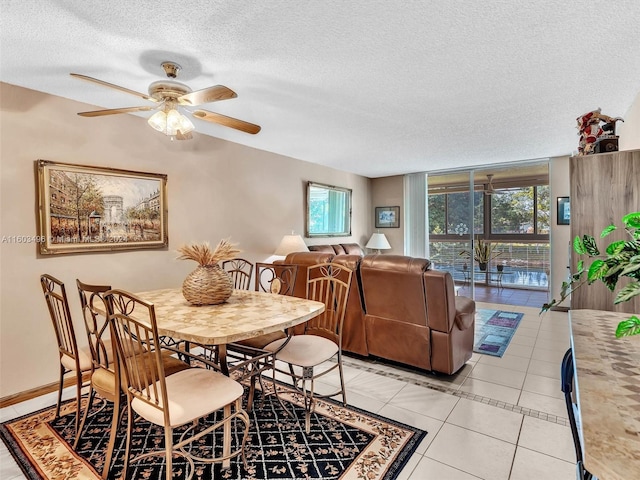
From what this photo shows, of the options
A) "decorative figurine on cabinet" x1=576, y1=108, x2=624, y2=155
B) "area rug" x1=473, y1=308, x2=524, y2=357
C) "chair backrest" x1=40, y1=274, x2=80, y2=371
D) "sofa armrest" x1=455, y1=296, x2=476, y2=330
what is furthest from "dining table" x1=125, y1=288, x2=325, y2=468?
"area rug" x1=473, y1=308, x2=524, y2=357

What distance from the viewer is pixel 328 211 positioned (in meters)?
5.85

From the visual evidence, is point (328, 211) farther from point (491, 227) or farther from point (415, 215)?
point (491, 227)

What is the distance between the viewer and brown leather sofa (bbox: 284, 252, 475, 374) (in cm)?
272

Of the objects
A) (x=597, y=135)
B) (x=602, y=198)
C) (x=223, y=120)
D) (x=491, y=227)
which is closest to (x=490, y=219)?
(x=491, y=227)

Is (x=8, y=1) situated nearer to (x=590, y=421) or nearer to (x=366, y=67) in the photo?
(x=366, y=67)

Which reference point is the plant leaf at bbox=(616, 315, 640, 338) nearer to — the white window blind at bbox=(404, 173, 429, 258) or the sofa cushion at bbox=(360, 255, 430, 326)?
the sofa cushion at bbox=(360, 255, 430, 326)

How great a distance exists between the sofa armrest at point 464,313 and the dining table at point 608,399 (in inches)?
54.1

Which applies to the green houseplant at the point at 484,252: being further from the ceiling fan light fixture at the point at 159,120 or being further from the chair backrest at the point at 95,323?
the chair backrest at the point at 95,323

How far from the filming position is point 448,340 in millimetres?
2709

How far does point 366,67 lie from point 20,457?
321 cm

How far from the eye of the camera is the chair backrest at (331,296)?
239 centimetres

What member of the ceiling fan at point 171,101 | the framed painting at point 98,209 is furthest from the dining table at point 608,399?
the framed painting at point 98,209

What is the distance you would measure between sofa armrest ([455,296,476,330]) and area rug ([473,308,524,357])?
2.43ft

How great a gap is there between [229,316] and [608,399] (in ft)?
5.51
